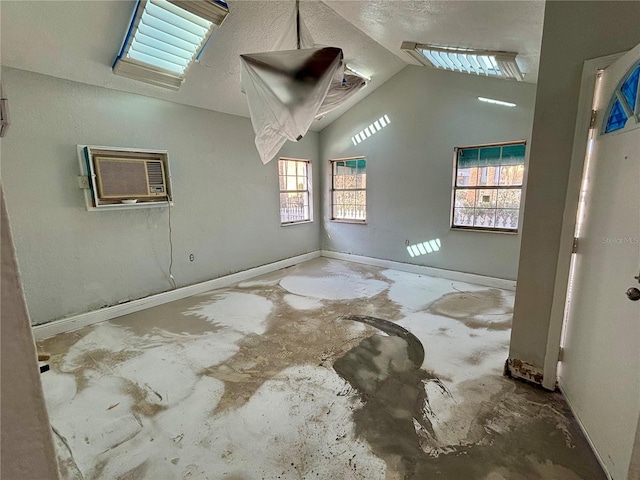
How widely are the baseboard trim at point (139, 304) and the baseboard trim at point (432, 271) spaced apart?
1.28 meters

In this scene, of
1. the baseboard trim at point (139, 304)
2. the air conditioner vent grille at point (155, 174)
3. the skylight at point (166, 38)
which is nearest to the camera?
the skylight at point (166, 38)

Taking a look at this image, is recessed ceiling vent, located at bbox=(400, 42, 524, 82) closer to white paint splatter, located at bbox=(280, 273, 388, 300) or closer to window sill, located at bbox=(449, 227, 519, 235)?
window sill, located at bbox=(449, 227, 519, 235)

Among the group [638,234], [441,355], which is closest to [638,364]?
[638,234]

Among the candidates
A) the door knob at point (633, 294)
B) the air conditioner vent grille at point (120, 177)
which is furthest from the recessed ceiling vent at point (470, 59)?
the air conditioner vent grille at point (120, 177)

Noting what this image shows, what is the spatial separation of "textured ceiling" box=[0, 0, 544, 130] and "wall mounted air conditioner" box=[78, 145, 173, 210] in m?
0.68

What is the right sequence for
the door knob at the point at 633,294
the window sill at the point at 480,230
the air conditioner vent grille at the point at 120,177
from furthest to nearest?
the window sill at the point at 480,230
the air conditioner vent grille at the point at 120,177
the door knob at the point at 633,294

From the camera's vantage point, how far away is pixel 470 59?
3035 millimetres

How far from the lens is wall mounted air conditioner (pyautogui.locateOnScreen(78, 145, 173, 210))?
2979mm

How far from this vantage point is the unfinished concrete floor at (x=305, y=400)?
156 centimetres

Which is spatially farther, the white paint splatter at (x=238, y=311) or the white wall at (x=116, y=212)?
the white paint splatter at (x=238, y=311)

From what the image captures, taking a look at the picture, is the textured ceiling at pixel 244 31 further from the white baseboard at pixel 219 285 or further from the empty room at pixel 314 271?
the white baseboard at pixel 219 285

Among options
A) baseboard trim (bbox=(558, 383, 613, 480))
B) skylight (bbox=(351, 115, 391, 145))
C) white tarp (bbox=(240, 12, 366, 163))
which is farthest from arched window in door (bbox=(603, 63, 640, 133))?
skylight (bbox=(351, 115, 391, 145))

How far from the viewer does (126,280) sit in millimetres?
3432

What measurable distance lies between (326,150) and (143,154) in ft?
10.5
